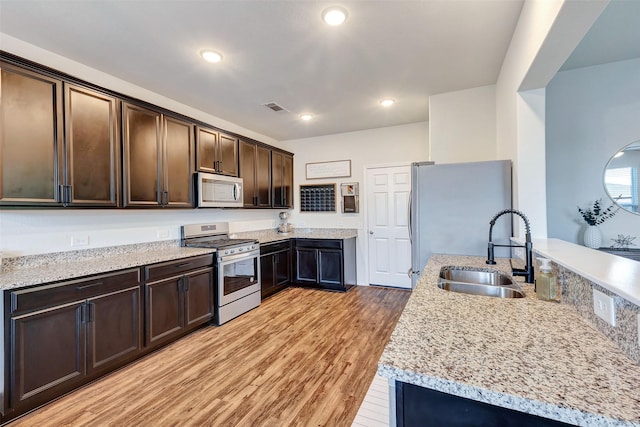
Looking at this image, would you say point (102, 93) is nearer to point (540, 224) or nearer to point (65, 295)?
point (65, 295)

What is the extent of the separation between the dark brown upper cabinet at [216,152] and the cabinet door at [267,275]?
1.29 m

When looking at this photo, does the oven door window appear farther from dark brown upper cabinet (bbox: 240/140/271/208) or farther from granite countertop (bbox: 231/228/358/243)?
dark brown upper cabinet (bbox: 240/140/271/208)

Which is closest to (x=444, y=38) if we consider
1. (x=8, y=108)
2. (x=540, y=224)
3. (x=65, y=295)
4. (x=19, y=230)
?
(x=540, y=224)

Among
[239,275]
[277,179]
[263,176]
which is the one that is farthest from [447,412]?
[277,179]

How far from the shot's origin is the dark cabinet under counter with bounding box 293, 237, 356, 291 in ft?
14.5

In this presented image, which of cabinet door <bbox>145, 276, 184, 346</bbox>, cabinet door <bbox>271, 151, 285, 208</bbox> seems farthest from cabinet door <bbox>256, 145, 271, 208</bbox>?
cabinet door <bbox>145, 276, 184, 346</bbox>

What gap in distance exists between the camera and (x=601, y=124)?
2877 millimetres

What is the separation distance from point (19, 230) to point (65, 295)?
738 mm

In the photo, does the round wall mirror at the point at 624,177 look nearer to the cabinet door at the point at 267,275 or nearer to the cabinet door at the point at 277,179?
the cabinet door at the point at 267,275

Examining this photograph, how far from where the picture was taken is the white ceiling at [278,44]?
74.2 inches

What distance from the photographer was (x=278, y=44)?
228cm

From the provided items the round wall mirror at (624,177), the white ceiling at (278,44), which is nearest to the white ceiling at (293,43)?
the white ceiling at (278,44)

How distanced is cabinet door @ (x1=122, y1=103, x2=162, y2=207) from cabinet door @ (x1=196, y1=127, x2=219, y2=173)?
0.49 meters

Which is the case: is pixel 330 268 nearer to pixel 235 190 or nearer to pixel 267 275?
pixel 267 275
